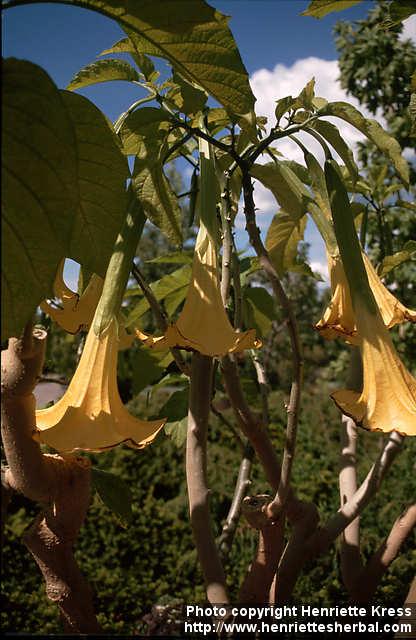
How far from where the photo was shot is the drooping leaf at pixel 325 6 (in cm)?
48

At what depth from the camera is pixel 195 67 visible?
0.53 metres

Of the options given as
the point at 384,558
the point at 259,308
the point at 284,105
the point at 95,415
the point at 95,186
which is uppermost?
the point at 284,105

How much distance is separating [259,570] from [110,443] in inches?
19.3

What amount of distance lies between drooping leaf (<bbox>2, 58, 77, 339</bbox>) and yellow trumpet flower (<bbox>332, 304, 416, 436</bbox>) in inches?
15.2

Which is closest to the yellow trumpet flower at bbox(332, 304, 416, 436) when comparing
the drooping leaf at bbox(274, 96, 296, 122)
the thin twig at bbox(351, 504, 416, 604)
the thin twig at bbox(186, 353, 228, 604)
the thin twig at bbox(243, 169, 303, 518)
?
the thin twig at bbox(243, 169, 303, 518)

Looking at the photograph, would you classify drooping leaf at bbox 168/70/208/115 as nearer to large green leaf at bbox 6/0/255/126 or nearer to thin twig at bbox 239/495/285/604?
large green leaf at bbox 6/0/255/126

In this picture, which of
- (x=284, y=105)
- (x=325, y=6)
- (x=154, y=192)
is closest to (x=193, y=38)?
(x=325, y=6)

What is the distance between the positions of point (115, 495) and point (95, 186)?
0.55 m

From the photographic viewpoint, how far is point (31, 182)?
407 millimetres

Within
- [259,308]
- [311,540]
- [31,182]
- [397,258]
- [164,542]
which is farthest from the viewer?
[164,542]

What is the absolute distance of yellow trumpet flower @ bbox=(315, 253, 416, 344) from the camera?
81cm

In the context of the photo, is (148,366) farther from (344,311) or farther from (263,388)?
(344,311)

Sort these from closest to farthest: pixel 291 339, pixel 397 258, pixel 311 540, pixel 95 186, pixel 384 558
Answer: pixel 95 186, pixel 291 339, pixel 311 540, pixel 397 258, pixel 384 558

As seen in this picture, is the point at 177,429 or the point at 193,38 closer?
the point at 193,38
